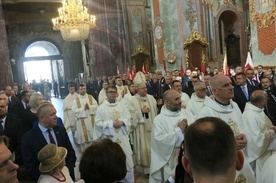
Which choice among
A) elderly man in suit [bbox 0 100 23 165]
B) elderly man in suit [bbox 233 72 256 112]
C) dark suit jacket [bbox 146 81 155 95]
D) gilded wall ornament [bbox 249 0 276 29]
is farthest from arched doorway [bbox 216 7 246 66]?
elderly man in suit [bbox 0 100 23 165]

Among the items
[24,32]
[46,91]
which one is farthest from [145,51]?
[24,32]

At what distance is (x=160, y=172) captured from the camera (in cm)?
436

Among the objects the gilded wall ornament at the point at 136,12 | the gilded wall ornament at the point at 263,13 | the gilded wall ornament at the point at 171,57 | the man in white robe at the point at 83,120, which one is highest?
the gilded wall ornament at the point at 136,12

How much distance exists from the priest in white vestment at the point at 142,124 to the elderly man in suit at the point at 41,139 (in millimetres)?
2516

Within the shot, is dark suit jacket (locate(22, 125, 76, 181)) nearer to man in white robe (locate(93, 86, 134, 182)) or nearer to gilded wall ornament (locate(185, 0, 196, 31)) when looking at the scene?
man in white robe (locate(93, 86, 134, 182))

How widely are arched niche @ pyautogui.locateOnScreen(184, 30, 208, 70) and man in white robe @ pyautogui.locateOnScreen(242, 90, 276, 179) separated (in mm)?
10401

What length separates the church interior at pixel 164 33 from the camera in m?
11.1

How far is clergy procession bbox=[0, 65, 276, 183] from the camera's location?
150 cm

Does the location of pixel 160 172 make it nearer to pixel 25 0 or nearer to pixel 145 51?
pixel 145 51

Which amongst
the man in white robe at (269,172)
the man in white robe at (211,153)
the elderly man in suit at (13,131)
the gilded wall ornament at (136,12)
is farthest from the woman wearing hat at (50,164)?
the gilded wall ornament at (136,12)

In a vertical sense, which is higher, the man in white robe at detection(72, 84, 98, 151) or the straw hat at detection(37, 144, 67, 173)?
the straw hat at detection(37, 144, 67, 173)

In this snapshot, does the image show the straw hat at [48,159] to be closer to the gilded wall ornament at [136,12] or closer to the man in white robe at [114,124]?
the man in white robe at [114,124]

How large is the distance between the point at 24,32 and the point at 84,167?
26414 millimetres

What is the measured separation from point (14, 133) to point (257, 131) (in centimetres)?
332
